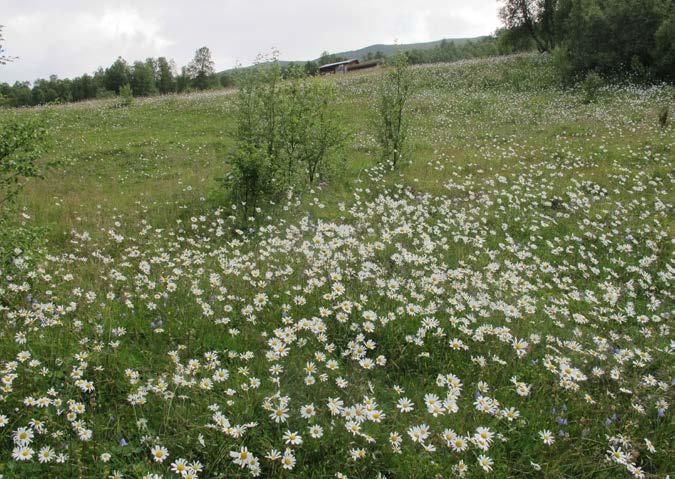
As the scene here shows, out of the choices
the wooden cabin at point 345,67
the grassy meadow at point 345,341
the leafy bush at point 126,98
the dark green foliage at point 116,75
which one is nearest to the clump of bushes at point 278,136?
the grassy meadow at point 345,341

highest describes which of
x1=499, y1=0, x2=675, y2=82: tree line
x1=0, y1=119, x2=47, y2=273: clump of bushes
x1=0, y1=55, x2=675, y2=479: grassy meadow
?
x1=499, y1=0, x2=675, y2=82: tree line

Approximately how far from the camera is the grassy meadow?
349 centimetres

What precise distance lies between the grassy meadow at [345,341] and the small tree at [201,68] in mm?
101228

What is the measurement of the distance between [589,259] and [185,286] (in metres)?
7.58

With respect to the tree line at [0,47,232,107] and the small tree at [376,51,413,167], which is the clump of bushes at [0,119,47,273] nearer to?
the small tree at [376,51,413,167]

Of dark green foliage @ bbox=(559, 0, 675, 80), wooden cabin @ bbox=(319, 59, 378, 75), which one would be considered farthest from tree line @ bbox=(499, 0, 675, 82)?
wooden cabin @ bbox=(319, 59, 378, 75)

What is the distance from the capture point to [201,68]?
4055 inches

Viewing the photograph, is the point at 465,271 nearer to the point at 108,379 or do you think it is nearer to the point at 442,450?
the point at 442,450

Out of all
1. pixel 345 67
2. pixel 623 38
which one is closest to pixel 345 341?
pixel 623 38

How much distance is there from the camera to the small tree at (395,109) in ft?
46.6

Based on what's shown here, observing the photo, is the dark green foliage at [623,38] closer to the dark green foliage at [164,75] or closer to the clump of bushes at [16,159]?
the clump of bushes at [16,159]

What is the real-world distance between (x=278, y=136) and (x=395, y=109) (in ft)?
16.5

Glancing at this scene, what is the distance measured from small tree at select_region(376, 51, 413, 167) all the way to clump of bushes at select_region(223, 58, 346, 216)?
249 centimetres

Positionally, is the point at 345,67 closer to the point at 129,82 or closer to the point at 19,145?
the point at 129,82
